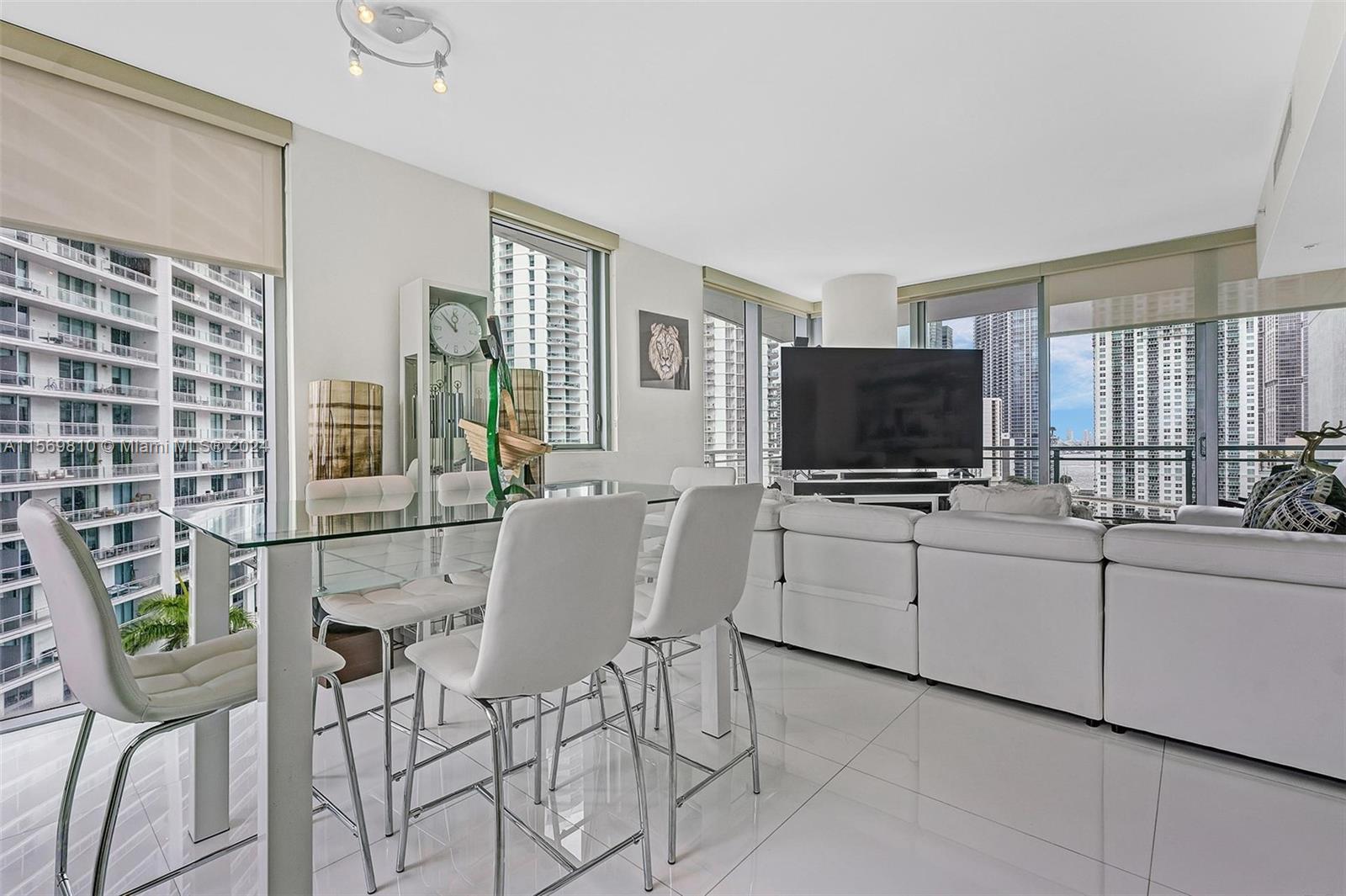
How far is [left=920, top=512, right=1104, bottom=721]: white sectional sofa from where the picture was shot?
2.23 meters

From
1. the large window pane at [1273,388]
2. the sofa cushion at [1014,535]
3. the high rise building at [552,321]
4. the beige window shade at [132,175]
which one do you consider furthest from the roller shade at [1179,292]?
the beige window shade at [132,175]

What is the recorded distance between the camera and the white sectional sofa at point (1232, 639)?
1.84 m

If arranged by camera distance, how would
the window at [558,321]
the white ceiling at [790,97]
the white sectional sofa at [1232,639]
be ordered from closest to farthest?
the white sectional sofa at [1232,639] → the white ceiling at [790,97] → the window at [558,321]

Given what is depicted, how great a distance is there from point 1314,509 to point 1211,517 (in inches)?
41.1

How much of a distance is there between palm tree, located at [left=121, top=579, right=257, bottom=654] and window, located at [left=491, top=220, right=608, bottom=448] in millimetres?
2016

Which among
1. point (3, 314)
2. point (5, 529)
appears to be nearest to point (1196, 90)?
point (3, 314)

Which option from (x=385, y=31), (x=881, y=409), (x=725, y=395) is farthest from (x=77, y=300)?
(x=881, y=409)

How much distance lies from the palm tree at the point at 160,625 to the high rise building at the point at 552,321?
218cm

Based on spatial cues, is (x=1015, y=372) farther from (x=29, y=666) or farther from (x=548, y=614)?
(x=29, y=666)

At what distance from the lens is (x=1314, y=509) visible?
6.79 ft

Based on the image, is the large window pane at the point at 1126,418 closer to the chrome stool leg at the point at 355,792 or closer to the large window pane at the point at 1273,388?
the large window pane at the point at 1273,388

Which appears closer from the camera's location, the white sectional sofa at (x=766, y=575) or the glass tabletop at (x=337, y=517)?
the glass tabletop at (x=337, y=517)

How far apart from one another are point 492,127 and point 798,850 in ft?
10.6

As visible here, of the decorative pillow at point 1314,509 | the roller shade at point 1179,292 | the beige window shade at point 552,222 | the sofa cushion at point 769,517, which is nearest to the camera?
the decorative pillow at point 1314,509
